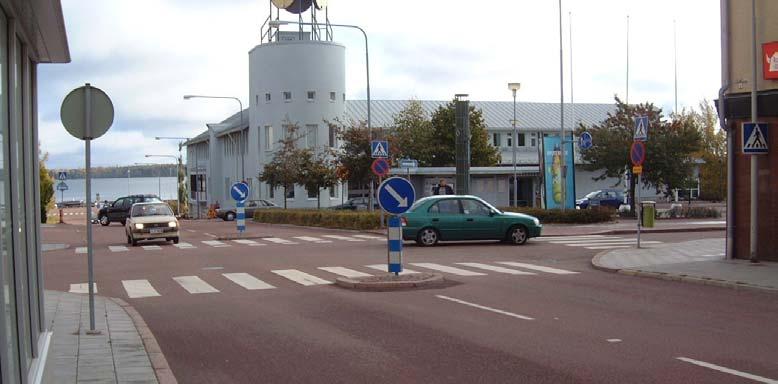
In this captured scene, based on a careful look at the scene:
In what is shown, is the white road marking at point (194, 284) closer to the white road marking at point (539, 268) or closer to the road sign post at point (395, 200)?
the road sign post at point (395, 200)

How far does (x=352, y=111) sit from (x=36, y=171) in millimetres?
64638

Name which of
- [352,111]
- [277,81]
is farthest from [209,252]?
[352,111]

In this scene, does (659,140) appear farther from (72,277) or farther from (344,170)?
(72,277)

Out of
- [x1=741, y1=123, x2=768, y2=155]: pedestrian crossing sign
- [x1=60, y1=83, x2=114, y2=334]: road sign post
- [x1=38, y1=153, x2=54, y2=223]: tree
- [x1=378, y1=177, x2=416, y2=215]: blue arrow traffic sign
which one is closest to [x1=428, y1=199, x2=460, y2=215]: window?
[x1=741, y1=123, x2=768, y2=155]: pedestrian crossing sign

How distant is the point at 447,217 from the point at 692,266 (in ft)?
28.4

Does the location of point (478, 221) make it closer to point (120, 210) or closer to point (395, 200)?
point (395, 200)

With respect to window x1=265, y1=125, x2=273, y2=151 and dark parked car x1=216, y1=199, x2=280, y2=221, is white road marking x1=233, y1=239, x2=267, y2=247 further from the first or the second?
window x1=265, y1=125, x2=273, y2=151

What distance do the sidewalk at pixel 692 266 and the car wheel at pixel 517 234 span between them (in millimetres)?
3723

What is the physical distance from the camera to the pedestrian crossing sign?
55.4ft

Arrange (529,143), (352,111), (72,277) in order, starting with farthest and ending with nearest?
(529,143), (352,111), (72,277)

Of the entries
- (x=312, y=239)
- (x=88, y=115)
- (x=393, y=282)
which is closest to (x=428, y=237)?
(x=312, y=239)

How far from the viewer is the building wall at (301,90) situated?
5769 centimetres

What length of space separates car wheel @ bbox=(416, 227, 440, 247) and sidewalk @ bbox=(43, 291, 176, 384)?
13045mm

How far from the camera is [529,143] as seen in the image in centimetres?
7931
